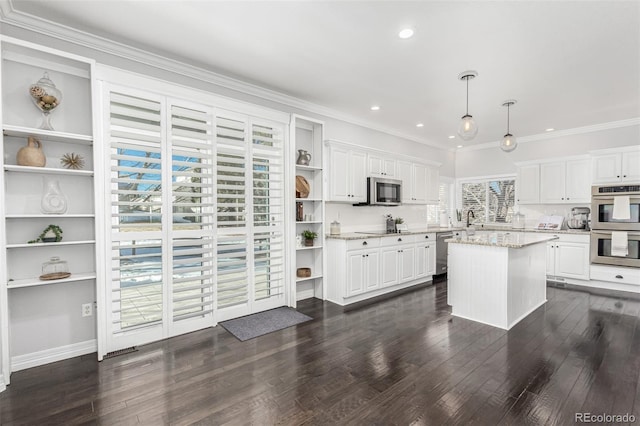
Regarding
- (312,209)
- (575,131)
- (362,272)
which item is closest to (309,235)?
(312,209)

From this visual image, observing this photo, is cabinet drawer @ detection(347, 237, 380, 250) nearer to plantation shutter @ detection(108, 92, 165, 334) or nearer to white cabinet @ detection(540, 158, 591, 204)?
A: plantation shutter @ detection(108, 92, 165, 334)

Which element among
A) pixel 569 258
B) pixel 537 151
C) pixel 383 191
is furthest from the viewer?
pixel 537 151

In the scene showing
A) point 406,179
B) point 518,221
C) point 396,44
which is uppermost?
point 396,44

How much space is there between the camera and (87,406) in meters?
2.07

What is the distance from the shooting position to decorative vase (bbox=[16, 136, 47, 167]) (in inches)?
96.4

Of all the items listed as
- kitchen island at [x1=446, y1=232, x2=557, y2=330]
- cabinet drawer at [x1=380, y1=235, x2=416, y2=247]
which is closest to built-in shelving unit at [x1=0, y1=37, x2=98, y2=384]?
cabinet drawer at [x1=380, y1=235, x2=416, y2=247]

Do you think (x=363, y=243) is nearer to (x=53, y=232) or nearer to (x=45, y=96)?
(x=53, y=232)

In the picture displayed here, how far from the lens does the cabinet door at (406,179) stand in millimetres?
5691

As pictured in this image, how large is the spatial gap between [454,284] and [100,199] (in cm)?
405

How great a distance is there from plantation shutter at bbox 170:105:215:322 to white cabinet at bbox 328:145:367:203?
184 centimetres

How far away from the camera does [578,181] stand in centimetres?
548

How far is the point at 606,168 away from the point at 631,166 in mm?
294

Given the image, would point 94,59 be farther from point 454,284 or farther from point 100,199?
point 454,284

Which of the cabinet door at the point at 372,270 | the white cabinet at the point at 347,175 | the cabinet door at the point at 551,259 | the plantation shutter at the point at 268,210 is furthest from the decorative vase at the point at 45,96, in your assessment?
the cabinet door at the point at 551,259
